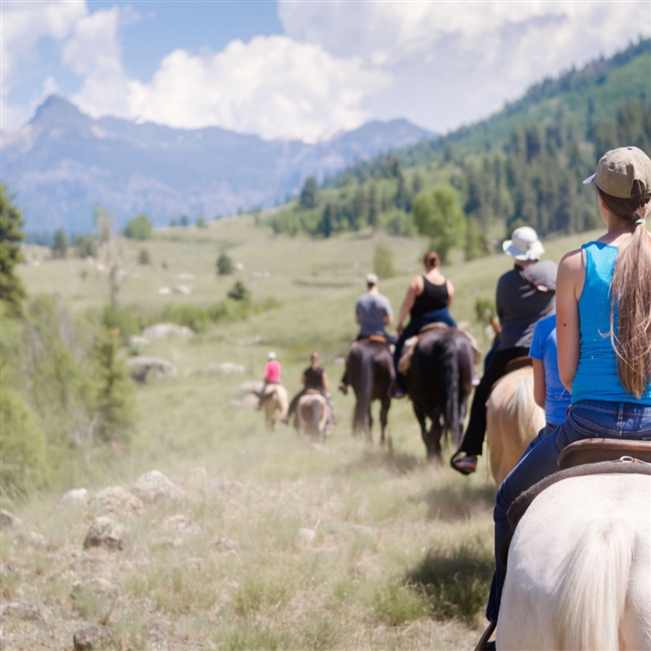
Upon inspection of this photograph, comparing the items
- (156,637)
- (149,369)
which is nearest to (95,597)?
(156,637)

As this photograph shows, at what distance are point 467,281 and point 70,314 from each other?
32717mm

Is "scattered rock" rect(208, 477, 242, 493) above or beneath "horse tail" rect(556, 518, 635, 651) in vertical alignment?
beneath

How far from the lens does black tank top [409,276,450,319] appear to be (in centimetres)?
980

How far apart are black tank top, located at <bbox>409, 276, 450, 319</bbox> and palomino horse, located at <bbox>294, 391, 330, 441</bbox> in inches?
262

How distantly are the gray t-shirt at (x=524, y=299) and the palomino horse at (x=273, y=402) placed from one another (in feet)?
49.4

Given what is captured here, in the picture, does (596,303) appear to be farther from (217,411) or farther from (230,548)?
(217,411)

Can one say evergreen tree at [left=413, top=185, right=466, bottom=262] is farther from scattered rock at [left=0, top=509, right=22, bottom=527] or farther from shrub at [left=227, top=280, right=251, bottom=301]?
scattered rock at [left=0, top=509, right=22, bottom=527]

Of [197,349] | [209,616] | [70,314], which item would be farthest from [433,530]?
[197,349]

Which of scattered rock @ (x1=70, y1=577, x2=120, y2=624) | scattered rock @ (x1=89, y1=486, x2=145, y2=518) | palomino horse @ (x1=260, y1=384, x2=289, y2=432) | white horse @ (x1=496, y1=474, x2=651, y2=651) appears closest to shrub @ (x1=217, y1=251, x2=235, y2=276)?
palomino horse @ (x1=260, y1=384, x2=289, y2=432)

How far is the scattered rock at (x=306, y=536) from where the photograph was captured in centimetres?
675

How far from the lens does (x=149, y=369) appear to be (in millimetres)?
39844

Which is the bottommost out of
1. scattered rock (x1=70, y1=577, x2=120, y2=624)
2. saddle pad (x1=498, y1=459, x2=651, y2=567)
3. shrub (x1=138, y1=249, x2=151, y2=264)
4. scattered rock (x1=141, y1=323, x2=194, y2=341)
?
scattered rock (x1=141, y1=323, x2=194, y2=341)

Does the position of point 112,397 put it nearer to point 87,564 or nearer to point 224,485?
point 224,485

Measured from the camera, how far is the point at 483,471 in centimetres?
973
